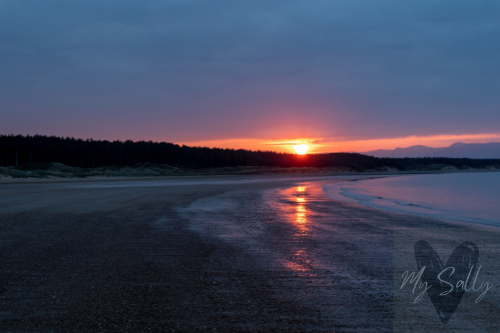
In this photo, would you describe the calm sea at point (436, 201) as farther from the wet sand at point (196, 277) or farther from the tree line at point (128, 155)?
the tree line at point (128, 155)

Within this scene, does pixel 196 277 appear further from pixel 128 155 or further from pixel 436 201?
pixel 128 155

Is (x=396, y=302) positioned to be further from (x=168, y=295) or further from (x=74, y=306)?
(x=74, y=306)

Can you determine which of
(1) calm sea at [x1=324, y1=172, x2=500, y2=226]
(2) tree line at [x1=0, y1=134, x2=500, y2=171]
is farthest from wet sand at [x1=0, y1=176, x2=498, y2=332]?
(2) tree line at [x1=0, y1=134, x2=500, y2=171]

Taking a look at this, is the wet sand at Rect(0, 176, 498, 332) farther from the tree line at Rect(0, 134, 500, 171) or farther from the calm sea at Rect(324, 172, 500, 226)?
the tree line at Rect(0, 134, 500, 171)

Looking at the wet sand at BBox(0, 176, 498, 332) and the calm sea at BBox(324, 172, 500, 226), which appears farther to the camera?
the calm sea at BBox(324, 172, 500, 226)

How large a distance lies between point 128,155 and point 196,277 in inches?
5125

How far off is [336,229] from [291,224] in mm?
1649

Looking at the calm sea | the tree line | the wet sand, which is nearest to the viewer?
the wet sand

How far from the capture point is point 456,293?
16.8 feet

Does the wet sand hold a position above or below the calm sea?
above

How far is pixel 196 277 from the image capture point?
5.93m

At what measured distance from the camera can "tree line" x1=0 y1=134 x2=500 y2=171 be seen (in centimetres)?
10631

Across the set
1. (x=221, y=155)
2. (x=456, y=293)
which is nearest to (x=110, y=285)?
(x=456, y=293)

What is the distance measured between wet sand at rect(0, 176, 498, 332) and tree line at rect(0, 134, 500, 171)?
109836mm
